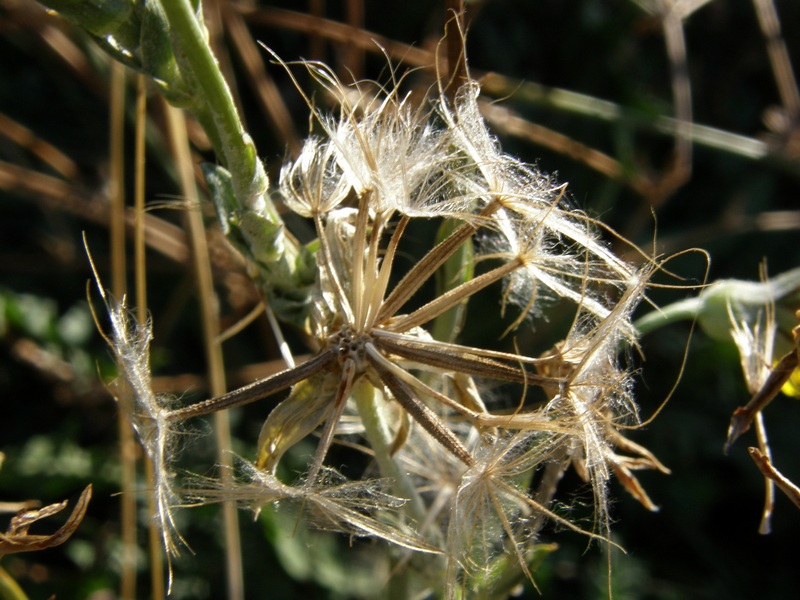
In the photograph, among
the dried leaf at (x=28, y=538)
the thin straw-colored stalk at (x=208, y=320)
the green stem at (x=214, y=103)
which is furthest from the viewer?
the thin straw-colored stalk at (x=208, y=320)

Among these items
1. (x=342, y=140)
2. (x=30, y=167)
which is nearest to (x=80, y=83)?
(x=30, y=167)

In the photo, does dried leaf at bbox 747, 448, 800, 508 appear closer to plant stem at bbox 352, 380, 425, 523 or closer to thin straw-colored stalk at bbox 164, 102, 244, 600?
plant stem at bbox 352, 380, 425, 523

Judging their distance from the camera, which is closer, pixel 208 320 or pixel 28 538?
pixel 28 538

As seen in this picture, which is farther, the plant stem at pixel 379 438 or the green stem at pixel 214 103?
the plant stem at pixel 379 438

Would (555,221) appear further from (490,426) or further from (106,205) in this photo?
(106,205)

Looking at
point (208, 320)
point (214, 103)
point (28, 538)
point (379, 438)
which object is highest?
point (208, 320)

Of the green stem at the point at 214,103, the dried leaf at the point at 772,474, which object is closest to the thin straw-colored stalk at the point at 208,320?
the green stem at the point at 214,103

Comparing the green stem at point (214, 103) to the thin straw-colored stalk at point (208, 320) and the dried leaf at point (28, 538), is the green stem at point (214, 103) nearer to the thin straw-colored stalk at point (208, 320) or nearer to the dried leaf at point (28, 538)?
the dried leaf at point (28, 538)

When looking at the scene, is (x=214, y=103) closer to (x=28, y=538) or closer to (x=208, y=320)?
(x=28, y=538)

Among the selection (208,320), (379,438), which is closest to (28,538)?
(379,438)

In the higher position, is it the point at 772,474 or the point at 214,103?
the point at 214,103

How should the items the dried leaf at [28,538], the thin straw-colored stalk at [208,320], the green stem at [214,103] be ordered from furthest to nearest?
the thin straw-colored stalk at [208,320] < the dried leaf at [28,538] < the green stem at [214,103]

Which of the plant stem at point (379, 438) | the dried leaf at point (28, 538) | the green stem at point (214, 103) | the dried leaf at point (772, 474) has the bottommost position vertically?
the dried leaf at point (28, 538)
